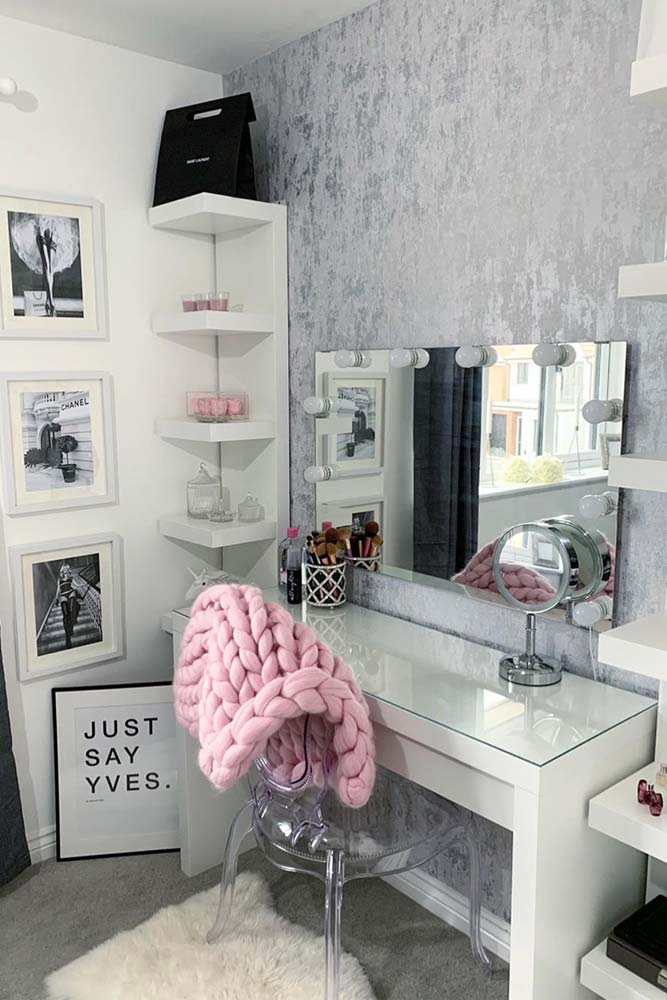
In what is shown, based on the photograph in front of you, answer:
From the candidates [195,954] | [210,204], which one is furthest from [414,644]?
[210,204]

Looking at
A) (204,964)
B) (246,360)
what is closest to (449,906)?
(204,964)

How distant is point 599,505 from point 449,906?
4.10ft

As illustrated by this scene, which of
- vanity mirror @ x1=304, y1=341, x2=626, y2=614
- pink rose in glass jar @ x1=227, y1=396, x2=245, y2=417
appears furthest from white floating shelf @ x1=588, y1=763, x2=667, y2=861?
pink rose in glass jar @ x1=227, y1=396, x2=245, y2=417

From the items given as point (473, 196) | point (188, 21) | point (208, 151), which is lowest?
point (473, 196)

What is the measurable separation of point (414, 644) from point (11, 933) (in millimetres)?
1326

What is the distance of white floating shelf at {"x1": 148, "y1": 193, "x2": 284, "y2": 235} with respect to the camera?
2410 millimetres

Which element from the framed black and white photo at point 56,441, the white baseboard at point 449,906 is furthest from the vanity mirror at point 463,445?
the white baseboard at point 449,906

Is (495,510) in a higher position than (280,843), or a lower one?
higher

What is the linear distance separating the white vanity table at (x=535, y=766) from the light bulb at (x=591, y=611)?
15 cm

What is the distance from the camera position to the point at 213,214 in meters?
2.42

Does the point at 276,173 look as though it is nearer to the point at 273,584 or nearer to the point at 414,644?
the point at 273,584

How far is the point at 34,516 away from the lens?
A: 8.21 ft

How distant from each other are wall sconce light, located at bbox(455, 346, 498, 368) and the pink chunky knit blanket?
31.4 inches

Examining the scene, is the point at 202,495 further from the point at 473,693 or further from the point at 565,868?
the point at 565,868
